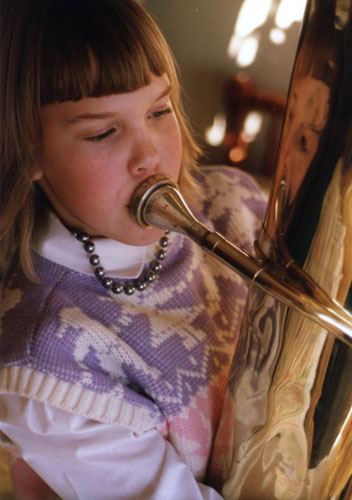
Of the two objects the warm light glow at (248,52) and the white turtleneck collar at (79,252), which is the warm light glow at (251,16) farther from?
the white turtleneck collar at (79,252)

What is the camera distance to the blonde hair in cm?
27

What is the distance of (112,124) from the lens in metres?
0.29

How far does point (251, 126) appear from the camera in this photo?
387 millimetres

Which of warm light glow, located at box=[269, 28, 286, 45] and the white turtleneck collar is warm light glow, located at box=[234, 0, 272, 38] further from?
the white turtleneck collar

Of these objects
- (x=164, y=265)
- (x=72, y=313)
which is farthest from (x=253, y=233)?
(x=72, y=313)

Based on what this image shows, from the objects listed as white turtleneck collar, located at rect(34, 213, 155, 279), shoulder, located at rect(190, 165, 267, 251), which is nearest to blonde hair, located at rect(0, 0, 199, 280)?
white turtleneck collar, located at rect(34, 213, 155, 279)

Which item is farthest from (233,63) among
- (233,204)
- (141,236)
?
(233,204)

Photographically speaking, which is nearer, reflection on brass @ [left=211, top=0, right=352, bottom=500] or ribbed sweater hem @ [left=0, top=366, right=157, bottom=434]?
reflection on brass @ [left=211, top=0, right=352, bottom=500]

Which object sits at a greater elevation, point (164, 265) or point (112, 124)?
point (112, 124)

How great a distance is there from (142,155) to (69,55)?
64mm

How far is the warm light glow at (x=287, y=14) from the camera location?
1.04 ft

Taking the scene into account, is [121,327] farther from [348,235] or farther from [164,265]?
[348,235]

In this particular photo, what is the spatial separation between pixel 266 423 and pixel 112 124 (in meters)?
0.20

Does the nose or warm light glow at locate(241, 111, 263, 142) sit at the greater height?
warm light glow at locate(241, 111, 263, 142)
